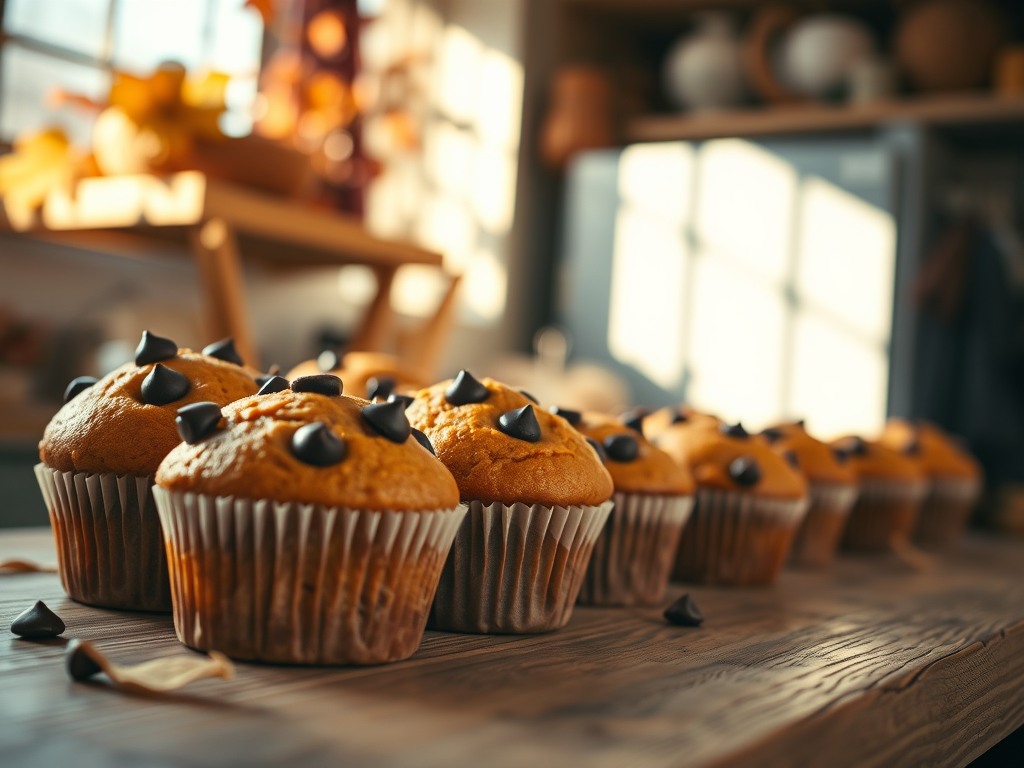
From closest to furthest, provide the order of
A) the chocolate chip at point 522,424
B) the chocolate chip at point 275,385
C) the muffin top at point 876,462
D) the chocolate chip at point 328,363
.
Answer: the chocolate chip at point 275,385
the chocolate chip at point 522,424
the chocolate chip at point 328,363
the muffin top at point 876,462

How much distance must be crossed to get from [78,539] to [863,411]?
2.83 meters

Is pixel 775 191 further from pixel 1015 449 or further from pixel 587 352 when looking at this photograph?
pixel 1015 449

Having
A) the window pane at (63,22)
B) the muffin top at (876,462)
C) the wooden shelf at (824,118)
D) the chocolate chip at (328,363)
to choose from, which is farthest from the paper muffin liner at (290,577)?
the wooden shelf at (824,118)

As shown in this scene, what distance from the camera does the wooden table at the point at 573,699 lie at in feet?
1.85

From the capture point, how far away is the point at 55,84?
9.02 ft

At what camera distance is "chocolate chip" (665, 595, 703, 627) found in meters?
1.03

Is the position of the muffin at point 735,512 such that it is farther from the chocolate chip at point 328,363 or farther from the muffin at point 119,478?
the muffin at point 119,478

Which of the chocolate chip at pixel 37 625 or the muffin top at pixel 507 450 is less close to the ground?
the muffin top at pixel 507 450

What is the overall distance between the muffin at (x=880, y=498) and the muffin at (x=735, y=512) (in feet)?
1.58

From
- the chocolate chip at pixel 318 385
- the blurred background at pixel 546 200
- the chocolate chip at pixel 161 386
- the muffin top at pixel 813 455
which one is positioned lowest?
the muffin top at pixel 813 455

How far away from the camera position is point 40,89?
271 centimetres

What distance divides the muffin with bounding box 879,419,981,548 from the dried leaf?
168 centimetres

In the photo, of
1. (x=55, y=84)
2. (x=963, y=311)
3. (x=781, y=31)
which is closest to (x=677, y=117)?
(x=781, y=31)

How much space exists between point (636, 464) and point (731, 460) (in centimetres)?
26
